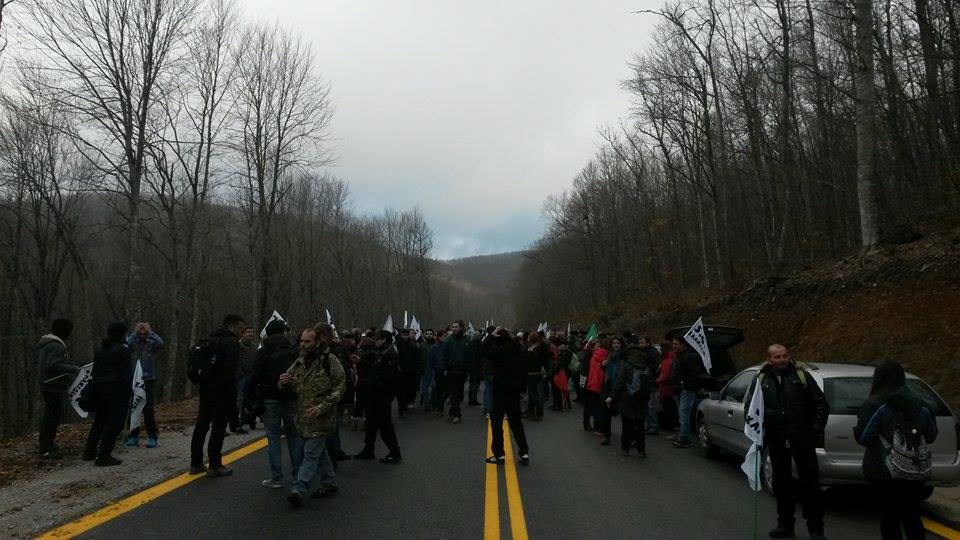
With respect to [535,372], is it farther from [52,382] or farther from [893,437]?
[893,437]

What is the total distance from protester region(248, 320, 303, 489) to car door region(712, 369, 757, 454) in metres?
5.78

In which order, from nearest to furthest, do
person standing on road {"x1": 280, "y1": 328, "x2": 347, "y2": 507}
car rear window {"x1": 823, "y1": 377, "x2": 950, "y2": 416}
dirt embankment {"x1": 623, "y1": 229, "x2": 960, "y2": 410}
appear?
person standing on road {"x1": 280, "y1": 328, "x2": 347, "y2": 507} < car rear window {"x1": 823, "y1": 377, "x2": 950, "y2": 416} < dirt embankment {"x1": 623, "y1": 229, "x2": 960, "y2": 410}

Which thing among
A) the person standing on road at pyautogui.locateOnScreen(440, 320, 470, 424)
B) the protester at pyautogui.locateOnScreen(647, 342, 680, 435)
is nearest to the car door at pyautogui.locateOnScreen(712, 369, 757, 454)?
the protester at pyautogui.locateOnScreen(647, 342, 680, 435)

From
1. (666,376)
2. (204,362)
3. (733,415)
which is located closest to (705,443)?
(733,415)

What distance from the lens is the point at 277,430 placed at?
24.0ft

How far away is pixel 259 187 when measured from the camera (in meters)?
29.8

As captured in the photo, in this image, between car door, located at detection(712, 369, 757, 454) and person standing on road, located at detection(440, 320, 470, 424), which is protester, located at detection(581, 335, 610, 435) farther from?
person standing on road, located at detection(440, 320, 470, 424)

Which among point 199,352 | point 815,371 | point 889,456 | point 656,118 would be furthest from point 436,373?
point 656,118

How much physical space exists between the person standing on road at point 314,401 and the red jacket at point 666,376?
24.2 feet

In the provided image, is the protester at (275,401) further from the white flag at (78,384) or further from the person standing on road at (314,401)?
the white flag at (78,384)

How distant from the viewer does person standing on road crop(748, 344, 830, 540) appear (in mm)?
5867

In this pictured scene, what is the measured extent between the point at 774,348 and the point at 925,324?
8.79m

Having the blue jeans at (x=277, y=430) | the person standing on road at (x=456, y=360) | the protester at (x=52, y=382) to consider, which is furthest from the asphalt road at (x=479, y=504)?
the person standing on road at (x=456, y=360)

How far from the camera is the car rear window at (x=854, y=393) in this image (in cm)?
683
